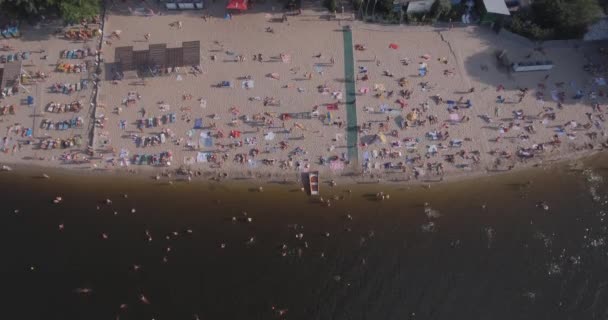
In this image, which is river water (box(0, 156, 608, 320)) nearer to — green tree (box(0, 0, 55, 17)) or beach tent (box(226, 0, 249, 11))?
green tree (box(0, 0, 55, 17))

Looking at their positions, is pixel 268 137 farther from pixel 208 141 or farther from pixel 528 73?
pixel 528 73

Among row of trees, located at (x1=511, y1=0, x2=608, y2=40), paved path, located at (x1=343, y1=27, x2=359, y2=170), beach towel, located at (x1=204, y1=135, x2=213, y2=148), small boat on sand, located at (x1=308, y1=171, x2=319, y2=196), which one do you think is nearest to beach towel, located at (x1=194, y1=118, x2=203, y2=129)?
beach towel, located at (x1=204, y1=135, x2=213, y2=148)

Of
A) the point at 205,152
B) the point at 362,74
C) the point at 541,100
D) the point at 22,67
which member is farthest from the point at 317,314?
the point at 22,67

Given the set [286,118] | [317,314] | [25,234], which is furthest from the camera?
[286,118]

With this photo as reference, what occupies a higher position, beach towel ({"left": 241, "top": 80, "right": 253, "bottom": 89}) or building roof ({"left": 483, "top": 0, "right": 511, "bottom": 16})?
building roof ({"left": 483, "top": 0, "right": 511, "bottom": 16})

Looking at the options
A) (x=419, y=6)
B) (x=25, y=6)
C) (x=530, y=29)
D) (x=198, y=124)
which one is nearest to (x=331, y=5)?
(x=419, y=6)

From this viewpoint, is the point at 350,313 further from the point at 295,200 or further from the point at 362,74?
the point at 362,74

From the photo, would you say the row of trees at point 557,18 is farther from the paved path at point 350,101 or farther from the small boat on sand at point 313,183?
the small boat on sand at point 313,183
